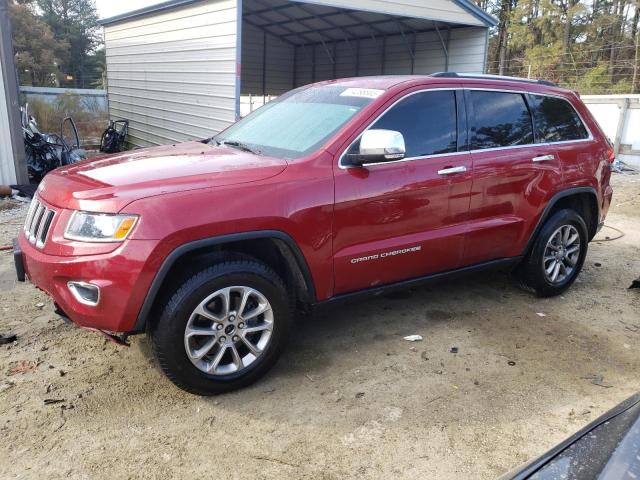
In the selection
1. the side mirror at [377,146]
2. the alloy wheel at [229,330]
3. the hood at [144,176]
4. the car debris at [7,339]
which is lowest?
the car debris at [7,339]

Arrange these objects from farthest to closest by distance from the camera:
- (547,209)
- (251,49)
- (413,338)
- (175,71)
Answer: (251,49)
(175,71)
(547,209)
(413,338)

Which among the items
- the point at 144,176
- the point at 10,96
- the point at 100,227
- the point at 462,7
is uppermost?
the point at 462,7

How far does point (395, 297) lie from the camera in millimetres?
4648

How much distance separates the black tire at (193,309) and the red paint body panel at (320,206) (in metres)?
0.19

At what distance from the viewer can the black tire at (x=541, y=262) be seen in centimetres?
448

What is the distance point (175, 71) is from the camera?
12125 millimetres

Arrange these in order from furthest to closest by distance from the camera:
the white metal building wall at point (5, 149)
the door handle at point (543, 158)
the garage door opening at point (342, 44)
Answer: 1. the garage door opening at point (342, 44)
2. the white metal building wall at point (5, 149)
3. the door handle at point (543, 158)

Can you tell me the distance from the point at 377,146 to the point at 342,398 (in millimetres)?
1531

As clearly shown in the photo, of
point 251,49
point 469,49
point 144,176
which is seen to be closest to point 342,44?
point 251,49

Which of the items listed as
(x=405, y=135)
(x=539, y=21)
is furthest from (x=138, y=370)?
(x=539, y=21)

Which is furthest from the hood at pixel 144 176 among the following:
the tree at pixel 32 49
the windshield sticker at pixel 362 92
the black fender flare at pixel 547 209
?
the tree at pixel 32 49

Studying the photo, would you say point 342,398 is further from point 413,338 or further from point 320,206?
point 320,206

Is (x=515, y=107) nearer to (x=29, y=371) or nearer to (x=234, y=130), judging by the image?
(x=234, y=130)

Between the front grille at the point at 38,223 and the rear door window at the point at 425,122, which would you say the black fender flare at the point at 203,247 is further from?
the rear door window at the point at 425,122
